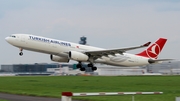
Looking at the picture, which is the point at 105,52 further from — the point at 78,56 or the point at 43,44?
the point at 43,44

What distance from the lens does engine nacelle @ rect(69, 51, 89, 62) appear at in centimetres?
5098

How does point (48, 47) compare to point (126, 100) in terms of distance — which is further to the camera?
point (48, 47)

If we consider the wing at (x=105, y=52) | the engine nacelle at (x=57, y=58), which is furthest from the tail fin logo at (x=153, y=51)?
the engine nacelle at (x=57, y=58)

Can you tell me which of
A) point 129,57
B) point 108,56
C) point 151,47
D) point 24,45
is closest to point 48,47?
point 24,45

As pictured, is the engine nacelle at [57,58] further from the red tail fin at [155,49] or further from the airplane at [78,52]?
the red tail fin at [155,49]

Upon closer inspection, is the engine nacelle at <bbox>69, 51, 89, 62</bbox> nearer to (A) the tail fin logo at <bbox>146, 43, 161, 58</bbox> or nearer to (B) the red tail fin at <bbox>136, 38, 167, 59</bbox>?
(B) the red tail fin at <bbox>136, 38, 167, 59</bbox>

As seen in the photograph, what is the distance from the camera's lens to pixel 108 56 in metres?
55.5

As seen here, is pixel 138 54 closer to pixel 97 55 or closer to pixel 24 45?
pixel 97 55

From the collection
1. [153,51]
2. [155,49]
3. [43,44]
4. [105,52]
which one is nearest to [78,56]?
Result: [105,52]

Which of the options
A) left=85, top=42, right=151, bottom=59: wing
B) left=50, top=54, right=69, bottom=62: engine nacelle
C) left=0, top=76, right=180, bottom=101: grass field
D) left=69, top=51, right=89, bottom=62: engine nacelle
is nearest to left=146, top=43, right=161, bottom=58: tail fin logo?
left=0, top=76, right=180, bottom=101: grass field

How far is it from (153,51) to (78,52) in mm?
14818

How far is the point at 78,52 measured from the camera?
52125mm

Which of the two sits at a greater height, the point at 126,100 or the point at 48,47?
the point at 48,47

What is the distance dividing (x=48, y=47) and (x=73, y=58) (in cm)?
367
